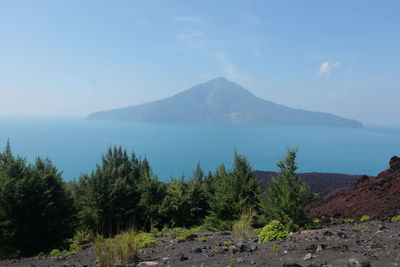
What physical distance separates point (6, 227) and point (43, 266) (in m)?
5.39

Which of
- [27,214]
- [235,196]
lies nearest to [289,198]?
[235,196]

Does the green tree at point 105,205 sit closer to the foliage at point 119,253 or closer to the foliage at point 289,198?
the foliage at point 289,198

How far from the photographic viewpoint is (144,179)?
1786 centimetres

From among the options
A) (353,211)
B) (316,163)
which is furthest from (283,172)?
(316,163)

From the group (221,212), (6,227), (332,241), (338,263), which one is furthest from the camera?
(221,212)

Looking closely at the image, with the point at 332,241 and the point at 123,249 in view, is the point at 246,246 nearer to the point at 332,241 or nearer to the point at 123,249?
the point at 332,241

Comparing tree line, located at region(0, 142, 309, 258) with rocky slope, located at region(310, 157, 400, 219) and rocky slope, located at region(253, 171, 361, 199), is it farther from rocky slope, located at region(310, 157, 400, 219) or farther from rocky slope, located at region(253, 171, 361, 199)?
rocky slope, located at region(253, 171, 361, 199)

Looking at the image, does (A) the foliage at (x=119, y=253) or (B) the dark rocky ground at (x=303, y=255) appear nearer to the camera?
(B) the dark rocky ground at (x=303, y=255)

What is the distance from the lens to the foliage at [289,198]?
390 inches

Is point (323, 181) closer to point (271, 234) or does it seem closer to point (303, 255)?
point (271, 234)

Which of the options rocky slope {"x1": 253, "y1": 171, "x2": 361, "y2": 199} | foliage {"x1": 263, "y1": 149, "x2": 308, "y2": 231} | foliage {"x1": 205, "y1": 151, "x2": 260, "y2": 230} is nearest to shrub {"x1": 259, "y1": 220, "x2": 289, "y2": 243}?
foliage {"x1": 263, "y1": 149, "x2": 308, "y2": 231}

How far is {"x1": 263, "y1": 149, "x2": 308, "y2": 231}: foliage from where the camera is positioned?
390 inches

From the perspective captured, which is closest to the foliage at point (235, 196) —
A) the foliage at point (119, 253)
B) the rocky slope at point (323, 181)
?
the foliage at point (119, 253)

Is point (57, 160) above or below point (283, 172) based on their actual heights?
below
